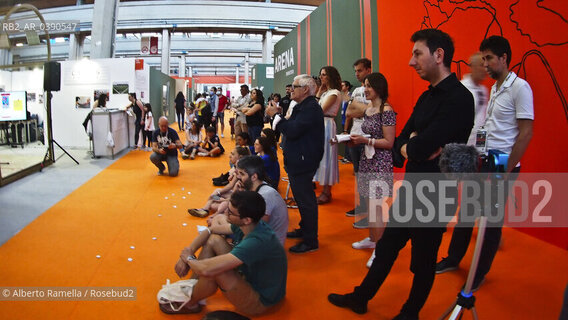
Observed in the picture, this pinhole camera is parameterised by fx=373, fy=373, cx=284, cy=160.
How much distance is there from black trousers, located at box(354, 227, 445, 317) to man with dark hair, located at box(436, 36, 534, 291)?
2.32ft

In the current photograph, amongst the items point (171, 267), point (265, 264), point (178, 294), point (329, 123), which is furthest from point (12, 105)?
point (265, 264)

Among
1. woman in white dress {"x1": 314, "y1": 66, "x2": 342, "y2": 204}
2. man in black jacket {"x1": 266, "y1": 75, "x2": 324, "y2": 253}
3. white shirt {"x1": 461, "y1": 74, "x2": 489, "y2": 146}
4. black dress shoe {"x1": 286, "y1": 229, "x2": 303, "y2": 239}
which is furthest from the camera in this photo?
woman in white dress {"x1": 314, "y1": 66, "x2": 342, "y2": 204}

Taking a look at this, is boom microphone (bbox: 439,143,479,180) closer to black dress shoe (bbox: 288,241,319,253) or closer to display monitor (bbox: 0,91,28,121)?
black dress shoe (bbox: 288,241,319,253)

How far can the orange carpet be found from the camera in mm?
2363

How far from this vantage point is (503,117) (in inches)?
102

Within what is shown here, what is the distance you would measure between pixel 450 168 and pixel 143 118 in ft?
28.9

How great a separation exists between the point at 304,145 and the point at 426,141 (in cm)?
142

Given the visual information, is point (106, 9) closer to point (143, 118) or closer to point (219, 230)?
point (143, 118)

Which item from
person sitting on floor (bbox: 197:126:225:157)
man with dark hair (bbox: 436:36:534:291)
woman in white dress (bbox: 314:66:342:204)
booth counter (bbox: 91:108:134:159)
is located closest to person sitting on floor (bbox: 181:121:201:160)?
person sitting on floor (bbox: 197:126:225:157)

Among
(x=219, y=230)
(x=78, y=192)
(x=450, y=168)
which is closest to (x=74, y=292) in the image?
(x=219, y=230)

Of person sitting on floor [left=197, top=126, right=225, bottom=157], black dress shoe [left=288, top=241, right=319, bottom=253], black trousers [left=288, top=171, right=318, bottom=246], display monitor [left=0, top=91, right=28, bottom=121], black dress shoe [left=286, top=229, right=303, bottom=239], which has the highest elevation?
display monitor [left=0, top=91, right=28, bottom=121]

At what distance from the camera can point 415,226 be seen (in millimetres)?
1903

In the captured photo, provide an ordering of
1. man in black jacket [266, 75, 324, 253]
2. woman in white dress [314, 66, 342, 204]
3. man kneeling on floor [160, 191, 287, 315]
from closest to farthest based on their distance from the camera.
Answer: man kneeling on floor [160, 191, 287, 315]
man in black jacket [266, 75, 324, 253]
woman in white dress [314, 66, 342, 204]

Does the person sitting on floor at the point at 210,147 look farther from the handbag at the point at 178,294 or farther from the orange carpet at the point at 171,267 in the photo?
the handbag at the point at 178,294
